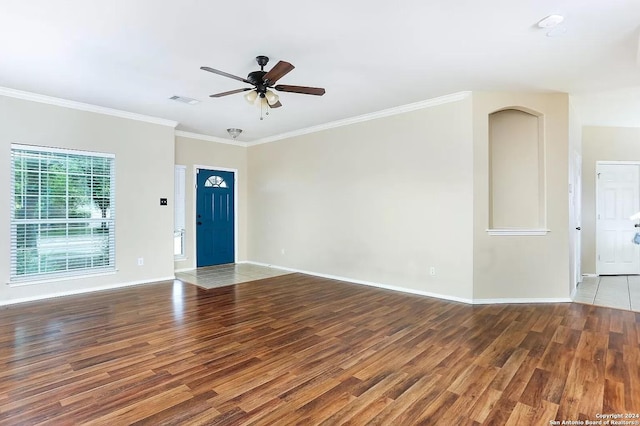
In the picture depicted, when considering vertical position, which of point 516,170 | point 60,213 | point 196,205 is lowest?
point 60,213

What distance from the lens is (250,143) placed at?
7738mm

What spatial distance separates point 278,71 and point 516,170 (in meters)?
3.61

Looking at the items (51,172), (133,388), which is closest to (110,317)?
(133,388)

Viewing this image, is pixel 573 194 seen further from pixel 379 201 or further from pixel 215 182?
pixel 215 182

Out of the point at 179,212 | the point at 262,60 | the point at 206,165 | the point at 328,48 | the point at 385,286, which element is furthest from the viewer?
the point at 206,165

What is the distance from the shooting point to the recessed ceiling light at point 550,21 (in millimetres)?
2644

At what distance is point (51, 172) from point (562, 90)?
698cm

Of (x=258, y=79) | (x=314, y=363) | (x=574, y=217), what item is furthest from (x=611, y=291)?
(x=258, y=79)

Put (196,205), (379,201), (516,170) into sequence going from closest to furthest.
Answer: (516,170), (379,201), (196,205)

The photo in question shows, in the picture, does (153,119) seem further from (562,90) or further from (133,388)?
(562,90)

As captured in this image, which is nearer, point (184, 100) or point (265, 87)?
point (265, 87)

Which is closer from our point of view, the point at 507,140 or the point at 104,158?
the point at 507,140

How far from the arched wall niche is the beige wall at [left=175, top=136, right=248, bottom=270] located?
17.0 ft

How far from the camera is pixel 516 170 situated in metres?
4.72
